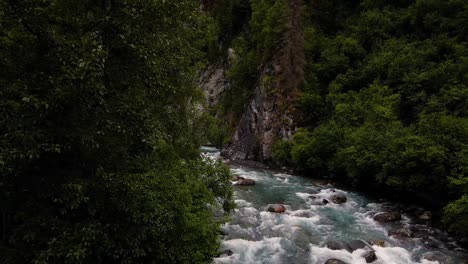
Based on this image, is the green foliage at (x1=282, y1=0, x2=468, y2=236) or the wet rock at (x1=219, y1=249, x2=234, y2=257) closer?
the wet rock at (x1=219, y1=249, x2=234, y2=257)

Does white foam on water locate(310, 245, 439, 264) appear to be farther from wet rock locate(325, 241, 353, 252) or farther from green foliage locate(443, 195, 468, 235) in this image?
green foliage locate(443, 195, 468, 235)

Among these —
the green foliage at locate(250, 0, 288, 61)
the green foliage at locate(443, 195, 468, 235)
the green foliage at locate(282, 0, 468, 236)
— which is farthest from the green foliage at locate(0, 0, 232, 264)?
the green foliage at locate(250, 0, 288, 61)

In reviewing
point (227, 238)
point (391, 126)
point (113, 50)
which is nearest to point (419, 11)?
point (391, 126)

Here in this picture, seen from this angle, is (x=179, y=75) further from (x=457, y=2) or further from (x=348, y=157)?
(x=457, y=2)

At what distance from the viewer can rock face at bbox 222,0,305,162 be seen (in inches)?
1336

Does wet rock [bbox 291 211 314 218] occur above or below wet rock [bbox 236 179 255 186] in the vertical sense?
below

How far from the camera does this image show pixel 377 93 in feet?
90.1

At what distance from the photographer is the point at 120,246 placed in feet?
23.1

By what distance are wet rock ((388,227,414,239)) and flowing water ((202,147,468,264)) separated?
22 cm

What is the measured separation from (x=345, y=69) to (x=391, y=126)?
11869mm

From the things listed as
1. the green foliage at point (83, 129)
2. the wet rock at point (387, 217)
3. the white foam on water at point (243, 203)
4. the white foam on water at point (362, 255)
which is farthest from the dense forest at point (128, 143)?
the white foam on water at point (243, 203)

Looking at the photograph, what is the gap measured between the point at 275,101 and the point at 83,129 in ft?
97.4

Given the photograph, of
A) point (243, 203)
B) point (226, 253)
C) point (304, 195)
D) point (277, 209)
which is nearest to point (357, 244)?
point (277, 209)

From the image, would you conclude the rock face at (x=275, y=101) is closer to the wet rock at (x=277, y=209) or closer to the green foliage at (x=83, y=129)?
the wet rock at (x=277, y=209)
